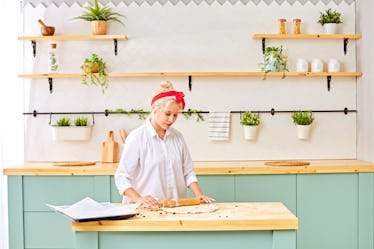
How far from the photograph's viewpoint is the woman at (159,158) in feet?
10.6

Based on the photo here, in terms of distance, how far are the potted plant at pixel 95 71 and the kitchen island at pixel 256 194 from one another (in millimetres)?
863

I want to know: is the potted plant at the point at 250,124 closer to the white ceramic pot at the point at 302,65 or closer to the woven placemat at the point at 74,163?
the white ceramic pot at the point at 302,65

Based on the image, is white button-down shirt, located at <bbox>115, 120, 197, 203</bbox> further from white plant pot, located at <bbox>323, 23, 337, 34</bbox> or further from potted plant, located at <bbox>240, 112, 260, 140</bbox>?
white plant pot, located at <bbox>323, 23, 337, 34</bbox>

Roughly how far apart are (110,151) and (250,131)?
1.23 meters

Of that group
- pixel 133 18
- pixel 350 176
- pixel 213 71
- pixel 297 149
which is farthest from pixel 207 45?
pixel 350 176

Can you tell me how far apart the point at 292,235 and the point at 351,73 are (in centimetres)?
265

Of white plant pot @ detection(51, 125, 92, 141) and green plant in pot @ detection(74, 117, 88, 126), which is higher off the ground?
green plant in pot @ detection(74, 117, 88, 126)

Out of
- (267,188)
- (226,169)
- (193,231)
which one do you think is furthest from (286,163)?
(193,231)

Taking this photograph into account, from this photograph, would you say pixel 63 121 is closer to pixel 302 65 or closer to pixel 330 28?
pixel 302 65

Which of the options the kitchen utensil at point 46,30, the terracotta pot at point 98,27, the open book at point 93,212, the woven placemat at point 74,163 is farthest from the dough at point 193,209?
the kitchen utensil at point 46,30

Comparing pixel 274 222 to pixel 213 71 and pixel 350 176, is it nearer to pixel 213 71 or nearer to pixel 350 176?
pixel 350 176

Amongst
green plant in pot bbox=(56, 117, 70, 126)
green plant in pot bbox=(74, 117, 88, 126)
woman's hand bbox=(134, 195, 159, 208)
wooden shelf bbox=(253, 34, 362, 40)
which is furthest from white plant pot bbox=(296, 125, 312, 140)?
woman's hand bbox=(134, 195, 159, 208)

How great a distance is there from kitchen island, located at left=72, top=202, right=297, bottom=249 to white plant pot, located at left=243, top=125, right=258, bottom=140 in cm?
224

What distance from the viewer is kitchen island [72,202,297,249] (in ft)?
8.54
